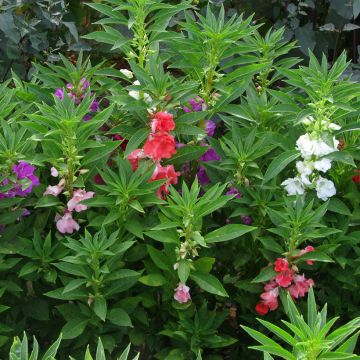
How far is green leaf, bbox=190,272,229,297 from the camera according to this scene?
6.64ft

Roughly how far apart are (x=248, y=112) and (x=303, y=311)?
2.12ft

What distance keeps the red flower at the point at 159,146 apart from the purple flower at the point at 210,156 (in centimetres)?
21

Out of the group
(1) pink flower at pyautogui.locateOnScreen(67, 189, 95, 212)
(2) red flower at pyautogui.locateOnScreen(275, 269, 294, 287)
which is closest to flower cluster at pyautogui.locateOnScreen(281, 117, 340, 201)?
(2) red flower at pyautogui.locateOnScreen(275, 269, 294, 287)

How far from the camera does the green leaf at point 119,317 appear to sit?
6.64 feet

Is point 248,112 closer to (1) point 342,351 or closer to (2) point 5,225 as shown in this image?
(2) point 5,225

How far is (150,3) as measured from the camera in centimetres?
225

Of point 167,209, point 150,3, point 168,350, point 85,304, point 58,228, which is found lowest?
point 168,350

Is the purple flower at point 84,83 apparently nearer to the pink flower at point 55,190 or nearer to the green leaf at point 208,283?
the pink flower at point 55,190

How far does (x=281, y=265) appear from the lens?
6.91ft

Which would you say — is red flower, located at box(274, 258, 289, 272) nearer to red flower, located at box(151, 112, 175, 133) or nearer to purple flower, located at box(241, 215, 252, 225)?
purple flower, located at box(241, 215, 252, 225)

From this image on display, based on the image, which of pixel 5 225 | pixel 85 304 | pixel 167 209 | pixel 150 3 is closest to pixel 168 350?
pixel 85 304

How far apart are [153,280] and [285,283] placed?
1.23 feet

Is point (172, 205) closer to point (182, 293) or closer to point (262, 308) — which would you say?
point (182, 293)

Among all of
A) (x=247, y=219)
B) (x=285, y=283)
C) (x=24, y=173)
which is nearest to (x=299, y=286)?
(x=285, y=283)
